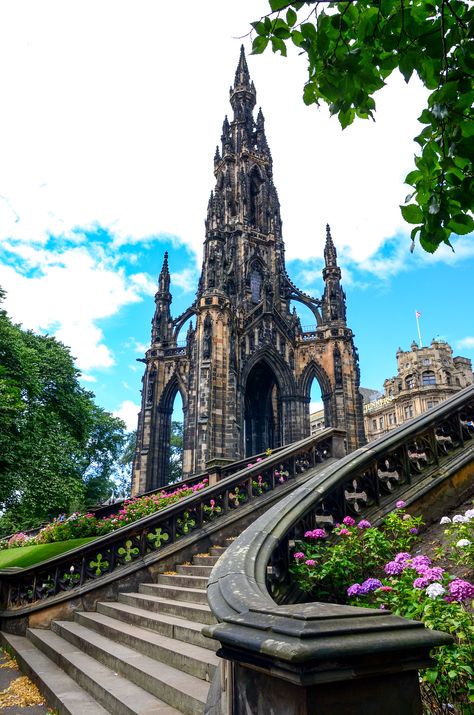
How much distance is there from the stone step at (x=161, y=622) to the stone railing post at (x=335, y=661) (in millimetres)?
2619

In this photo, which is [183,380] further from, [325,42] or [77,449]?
[325,42]

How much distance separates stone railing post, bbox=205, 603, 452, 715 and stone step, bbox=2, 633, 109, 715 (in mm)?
2197

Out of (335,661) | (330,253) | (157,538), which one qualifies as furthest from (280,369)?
(335,661)

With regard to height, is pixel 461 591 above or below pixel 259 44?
below

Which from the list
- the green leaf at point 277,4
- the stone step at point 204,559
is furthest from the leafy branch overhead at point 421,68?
the stone step at point 204,559

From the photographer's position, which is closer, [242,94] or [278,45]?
[278,45]

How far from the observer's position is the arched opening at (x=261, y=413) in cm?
3394

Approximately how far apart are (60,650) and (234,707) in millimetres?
4799

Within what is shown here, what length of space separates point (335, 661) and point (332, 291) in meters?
32.9

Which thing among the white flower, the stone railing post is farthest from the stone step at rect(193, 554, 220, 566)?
the stone railing post

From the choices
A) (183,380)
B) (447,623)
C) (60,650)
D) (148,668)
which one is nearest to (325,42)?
(447,623)

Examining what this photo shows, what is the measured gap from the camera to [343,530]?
4.44 m

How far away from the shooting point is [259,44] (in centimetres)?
329

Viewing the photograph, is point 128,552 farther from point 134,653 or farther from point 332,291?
point 332,291
